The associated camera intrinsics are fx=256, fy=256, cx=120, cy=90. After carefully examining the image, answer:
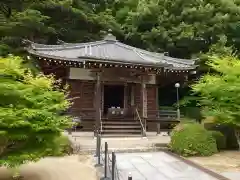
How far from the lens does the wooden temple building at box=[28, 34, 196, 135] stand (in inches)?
497

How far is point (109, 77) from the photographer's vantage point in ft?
44.1

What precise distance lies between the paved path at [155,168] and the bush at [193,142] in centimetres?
58

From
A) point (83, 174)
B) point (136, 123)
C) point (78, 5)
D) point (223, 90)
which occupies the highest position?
point (78, 5)

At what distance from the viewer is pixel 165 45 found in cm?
2141

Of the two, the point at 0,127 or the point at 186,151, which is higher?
the point at 0,127

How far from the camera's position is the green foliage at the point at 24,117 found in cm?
556

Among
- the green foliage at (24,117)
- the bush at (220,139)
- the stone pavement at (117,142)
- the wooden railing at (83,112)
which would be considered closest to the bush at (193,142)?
the bush at (220,139)

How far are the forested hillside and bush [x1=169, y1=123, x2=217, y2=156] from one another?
1129 cm

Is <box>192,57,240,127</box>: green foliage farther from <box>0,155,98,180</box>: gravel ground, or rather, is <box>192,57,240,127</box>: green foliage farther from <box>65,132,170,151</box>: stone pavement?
<box>0,155,98,180</box>: gravel ground

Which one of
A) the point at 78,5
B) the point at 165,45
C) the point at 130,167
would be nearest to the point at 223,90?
the point at 130,167

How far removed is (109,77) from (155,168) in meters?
6.55

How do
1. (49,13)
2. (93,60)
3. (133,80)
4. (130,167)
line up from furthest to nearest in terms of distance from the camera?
(49,13)
(133,80)
(93,60)
(130,167)

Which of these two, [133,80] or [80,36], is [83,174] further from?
[80,36]

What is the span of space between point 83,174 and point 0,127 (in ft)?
9.32
